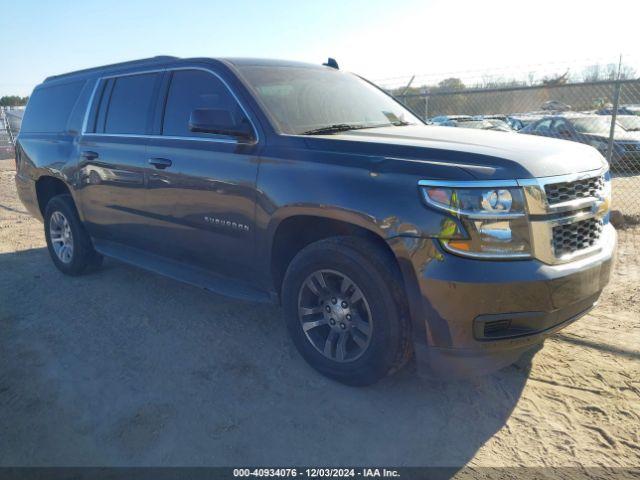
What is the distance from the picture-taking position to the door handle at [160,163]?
3.77 meters

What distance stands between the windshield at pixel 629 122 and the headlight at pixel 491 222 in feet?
41.6

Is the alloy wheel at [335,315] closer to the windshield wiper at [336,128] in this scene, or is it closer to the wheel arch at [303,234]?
the wheel arch at [303,234]

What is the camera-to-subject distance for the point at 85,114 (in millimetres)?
4828

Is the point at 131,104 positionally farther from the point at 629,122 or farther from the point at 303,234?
the point at 629,122

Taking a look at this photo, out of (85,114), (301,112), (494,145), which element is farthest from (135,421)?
(85,114)

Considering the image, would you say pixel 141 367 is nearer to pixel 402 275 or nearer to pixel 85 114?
pixel 402 275

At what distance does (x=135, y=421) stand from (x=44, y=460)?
461mm

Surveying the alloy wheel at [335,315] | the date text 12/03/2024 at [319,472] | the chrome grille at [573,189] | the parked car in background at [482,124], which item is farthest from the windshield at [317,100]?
the parked car in background at [482,124]

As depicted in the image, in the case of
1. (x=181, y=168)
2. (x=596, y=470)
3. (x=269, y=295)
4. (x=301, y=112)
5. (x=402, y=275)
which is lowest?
(x=596, y=470)

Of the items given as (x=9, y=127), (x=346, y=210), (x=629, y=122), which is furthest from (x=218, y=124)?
(x=9, y=127)

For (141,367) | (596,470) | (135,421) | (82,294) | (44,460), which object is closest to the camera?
(596,470)

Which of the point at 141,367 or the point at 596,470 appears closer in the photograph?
the point at 596,470

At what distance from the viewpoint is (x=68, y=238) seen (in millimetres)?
5262

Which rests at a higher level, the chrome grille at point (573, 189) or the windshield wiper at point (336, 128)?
the windshield wiper at point (336, 128)
